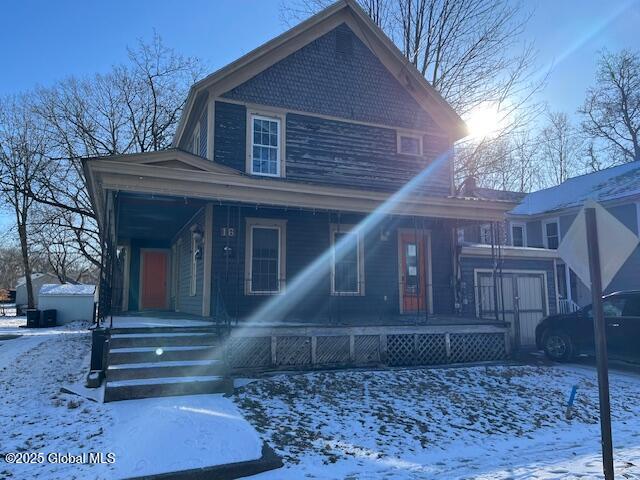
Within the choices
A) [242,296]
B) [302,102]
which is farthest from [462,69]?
[242,296]

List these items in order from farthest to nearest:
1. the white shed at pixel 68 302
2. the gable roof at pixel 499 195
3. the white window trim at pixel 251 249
→ the gable roof at pixel 499 195
the white shed at pixel 68 302
the white window trim at pixel 251 249

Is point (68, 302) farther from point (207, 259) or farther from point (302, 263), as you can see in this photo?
point (302, 263)

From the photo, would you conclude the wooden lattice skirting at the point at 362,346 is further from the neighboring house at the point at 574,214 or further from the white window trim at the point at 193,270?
the neighboring house at the point at 574,214

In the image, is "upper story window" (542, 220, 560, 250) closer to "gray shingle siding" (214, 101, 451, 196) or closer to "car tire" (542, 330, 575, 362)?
"gray shingle siding" (214, 101, 451, 196)

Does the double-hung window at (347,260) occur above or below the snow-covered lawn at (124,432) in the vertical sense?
above

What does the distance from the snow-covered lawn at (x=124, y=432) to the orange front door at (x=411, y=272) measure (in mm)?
7343

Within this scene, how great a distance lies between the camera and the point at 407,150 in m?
13.4

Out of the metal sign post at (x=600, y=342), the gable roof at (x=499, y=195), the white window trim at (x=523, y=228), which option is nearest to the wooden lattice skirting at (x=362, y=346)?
the metal sign post at (x=600, y=342)

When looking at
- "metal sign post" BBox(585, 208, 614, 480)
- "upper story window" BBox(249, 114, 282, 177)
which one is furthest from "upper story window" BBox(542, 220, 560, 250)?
"metal sign post" BBox(585, 208, 614, 480)

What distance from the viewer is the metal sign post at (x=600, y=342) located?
152 inches

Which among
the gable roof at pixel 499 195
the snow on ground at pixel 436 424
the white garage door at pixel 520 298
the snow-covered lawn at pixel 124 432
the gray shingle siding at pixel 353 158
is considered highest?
the gable roof at pixel 499 195

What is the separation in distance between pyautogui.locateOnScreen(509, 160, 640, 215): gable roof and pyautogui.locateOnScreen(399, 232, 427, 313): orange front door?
986 cm

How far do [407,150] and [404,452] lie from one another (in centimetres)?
979

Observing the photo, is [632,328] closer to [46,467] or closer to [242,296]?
[242,296]
